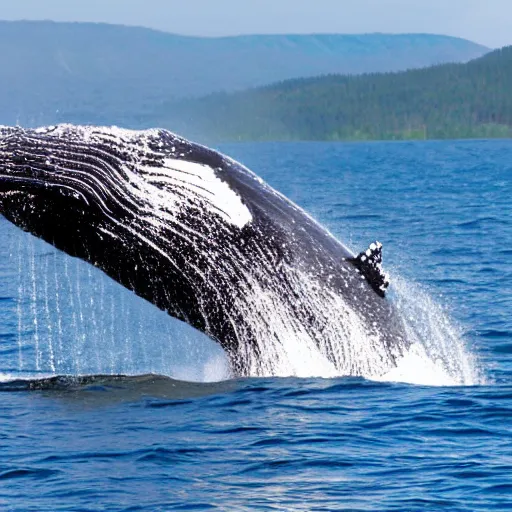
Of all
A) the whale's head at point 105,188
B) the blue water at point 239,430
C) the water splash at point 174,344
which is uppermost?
the whale's head at point 105,188

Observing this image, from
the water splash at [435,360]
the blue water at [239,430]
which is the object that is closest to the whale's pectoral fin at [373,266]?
the water splash at [435,360]

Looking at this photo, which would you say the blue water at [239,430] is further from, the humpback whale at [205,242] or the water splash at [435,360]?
the humpback whale at [205,242]

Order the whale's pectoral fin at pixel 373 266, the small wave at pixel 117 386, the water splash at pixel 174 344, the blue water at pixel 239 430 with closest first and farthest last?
1. the blue water at pixel 239 430
2. the whale's pectoral fin at pixel 373 266
3. the water splash at pixel 174 344
4. the small wave at pixel 117 386

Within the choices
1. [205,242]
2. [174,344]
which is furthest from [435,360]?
[174,344]

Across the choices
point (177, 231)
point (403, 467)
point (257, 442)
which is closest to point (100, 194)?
point (177, 231)

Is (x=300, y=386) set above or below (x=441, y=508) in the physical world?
above

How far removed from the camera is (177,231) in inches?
534

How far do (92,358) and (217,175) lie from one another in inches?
284

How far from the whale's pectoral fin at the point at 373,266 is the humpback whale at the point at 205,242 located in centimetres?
1

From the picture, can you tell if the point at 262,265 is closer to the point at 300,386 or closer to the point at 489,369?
the point at 300,386

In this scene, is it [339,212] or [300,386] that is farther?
[339,212]

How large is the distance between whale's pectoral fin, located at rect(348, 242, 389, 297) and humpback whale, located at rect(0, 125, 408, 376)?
14mm

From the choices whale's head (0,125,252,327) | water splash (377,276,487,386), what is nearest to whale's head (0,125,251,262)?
whale's head (0,125,252,327)

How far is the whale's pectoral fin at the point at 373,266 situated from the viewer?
47.0 ft
